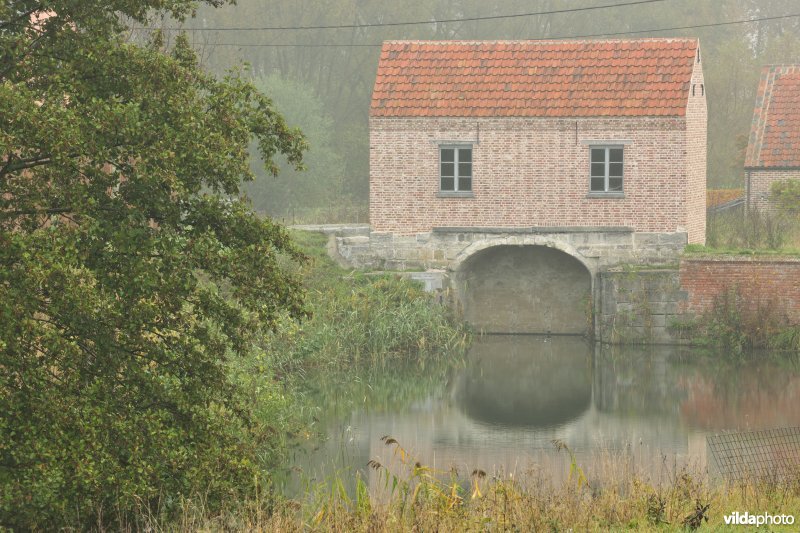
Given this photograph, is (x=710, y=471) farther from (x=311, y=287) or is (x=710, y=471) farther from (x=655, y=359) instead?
(x=311, y=287)

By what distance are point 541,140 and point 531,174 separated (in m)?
0.74

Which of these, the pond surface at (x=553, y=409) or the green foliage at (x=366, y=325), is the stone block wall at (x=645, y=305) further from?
the green foliage at (x=366, y=325)

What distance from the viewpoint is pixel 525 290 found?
99.8 feet

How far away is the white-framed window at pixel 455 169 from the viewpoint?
28984mm

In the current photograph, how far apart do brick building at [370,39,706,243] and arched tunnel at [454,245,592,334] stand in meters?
1.76

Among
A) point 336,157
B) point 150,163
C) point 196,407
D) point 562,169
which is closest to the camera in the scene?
point 150,163

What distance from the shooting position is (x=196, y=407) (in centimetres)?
1212

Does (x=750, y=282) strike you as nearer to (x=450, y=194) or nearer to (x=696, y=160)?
(x=696, y=160)

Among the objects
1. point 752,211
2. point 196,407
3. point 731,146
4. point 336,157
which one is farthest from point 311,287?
point 731,146

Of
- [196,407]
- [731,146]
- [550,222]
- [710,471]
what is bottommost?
[710,471]

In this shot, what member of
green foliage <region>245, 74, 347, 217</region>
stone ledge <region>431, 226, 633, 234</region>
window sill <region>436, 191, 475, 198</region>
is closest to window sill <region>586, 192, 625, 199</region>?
stone ledge <region>431, 226, 633, 234</region>

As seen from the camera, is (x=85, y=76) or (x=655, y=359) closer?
(x=85, y=76)

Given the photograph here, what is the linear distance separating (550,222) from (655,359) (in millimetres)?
3941

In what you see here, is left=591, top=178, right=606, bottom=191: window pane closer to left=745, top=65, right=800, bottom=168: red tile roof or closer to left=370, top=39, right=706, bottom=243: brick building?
left=370, top=39, right=706, bottom=243: brick building
